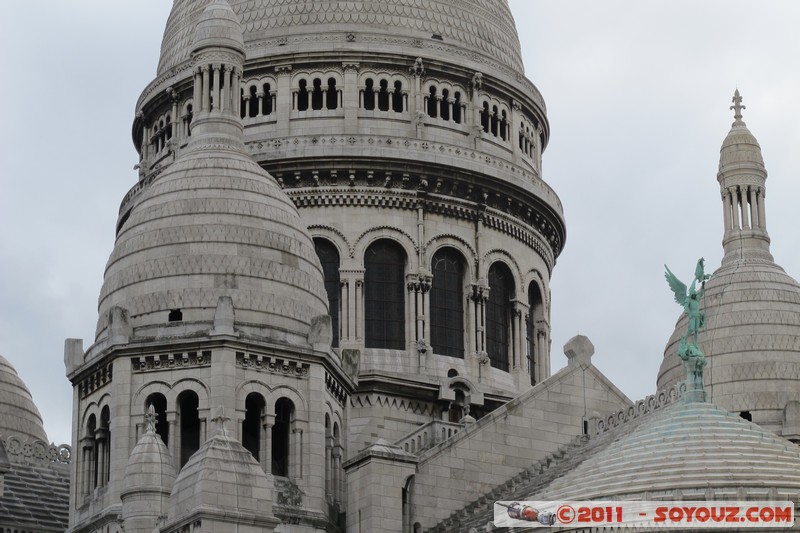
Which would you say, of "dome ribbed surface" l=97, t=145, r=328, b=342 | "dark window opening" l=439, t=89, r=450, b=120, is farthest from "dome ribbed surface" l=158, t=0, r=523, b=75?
"dome ribbed surface" l=97, t=145, r=328, b=342

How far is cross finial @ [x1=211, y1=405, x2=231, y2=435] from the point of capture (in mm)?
57844

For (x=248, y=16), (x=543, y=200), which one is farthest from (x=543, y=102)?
(x=248, y=16)

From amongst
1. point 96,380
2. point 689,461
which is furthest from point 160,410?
point 689,461

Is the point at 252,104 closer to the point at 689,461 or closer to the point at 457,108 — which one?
the point at 457,108

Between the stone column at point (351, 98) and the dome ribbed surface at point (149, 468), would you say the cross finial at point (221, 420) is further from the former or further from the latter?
the stone column at point (351, 98)

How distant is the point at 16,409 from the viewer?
8112 centimetres

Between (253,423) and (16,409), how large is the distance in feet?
61.6

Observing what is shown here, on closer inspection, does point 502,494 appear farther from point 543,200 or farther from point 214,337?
point 543,200

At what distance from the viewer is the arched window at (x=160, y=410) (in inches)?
2522

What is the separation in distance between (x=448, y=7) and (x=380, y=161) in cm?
735

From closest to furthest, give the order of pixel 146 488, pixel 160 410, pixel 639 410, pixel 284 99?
pixel 146 488 < pixel 160 410 < pixel 639 410 < pixel 284 99

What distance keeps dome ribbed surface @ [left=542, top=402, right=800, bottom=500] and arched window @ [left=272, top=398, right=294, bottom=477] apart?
9.94 metres

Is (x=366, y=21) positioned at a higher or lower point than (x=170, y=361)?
higher
